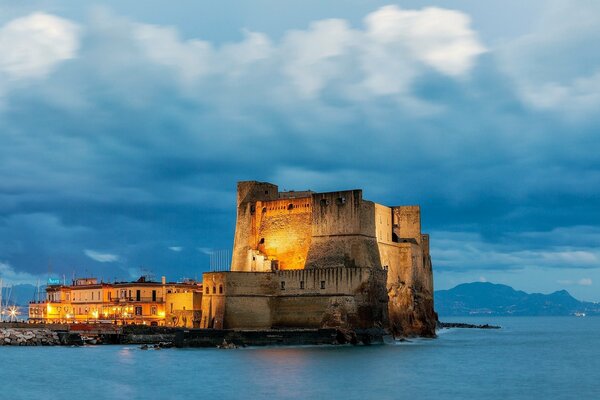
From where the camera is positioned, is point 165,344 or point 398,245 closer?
point 165,344

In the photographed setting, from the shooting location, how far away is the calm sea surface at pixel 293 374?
4253cm

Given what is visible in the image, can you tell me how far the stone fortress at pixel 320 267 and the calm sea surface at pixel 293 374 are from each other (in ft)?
14.3

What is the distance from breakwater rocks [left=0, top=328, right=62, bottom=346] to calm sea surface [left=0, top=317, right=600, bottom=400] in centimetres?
259

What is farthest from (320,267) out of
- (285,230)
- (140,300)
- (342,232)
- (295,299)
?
(140,300)

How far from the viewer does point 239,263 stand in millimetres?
75062

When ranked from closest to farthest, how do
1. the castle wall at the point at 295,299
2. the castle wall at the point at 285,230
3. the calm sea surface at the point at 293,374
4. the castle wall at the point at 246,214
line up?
1. the calm sea surface at the point at 293,374
2. the castle wall at the point at 295,299
3. the castle wall at the point at 285,230
4. the castle wall at the point at 246,214

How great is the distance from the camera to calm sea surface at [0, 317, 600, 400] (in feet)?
140

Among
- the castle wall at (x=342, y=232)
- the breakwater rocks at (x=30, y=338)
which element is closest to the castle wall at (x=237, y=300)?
the castle wall at (x=342, y=232)

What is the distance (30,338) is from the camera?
69375 mm

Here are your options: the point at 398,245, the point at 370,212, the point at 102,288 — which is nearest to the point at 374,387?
the point at 370,212

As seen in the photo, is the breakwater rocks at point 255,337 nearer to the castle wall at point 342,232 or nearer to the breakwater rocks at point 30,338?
the castle wall at point 342,232

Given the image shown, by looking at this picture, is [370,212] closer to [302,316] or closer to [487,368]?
[302,316]

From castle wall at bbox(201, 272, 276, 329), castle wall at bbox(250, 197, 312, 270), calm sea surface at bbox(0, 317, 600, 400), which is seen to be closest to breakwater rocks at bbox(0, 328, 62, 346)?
calm sea surface at bbox(0, 317, 600, 400)

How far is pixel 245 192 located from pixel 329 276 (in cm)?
1421
